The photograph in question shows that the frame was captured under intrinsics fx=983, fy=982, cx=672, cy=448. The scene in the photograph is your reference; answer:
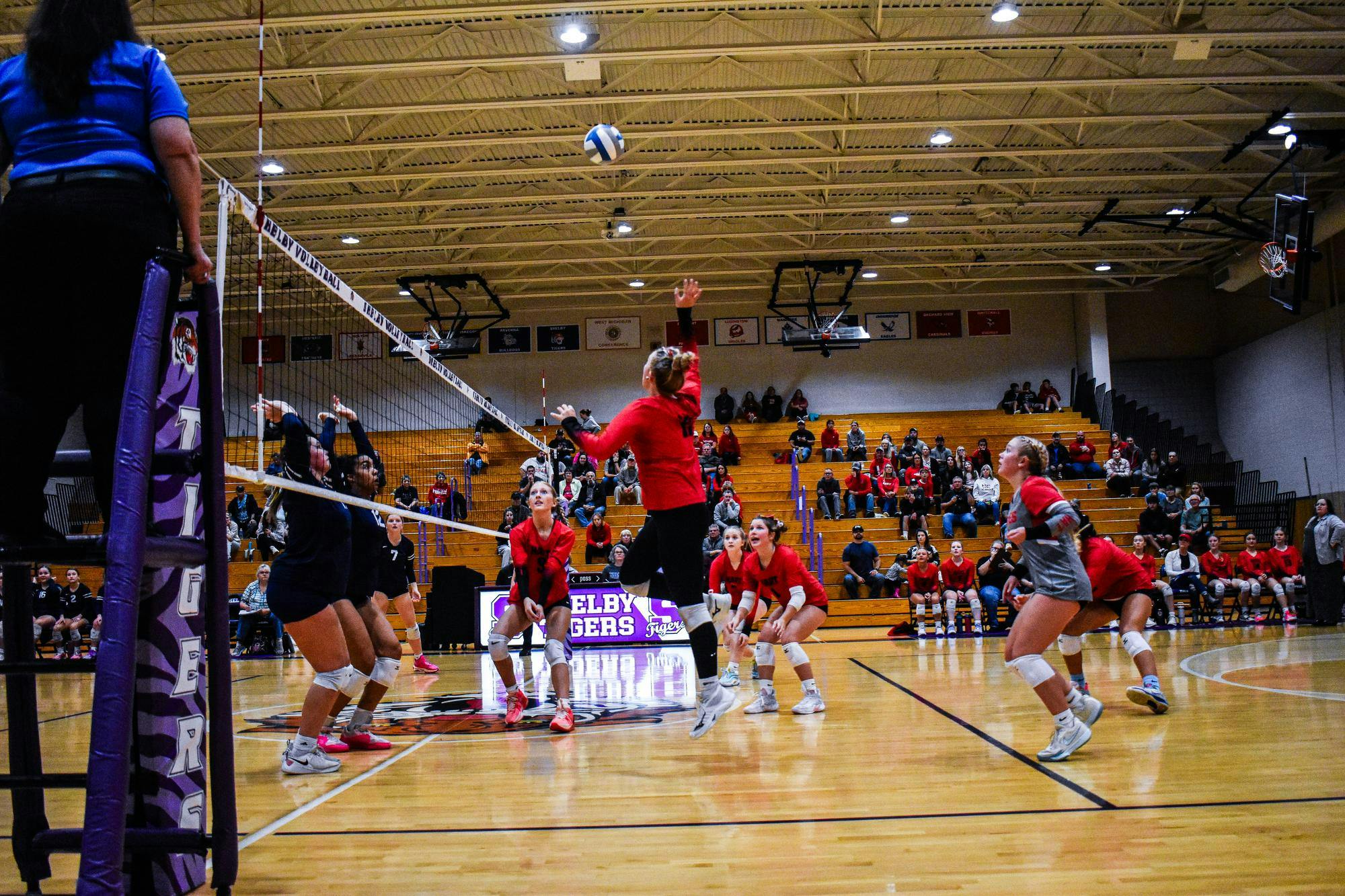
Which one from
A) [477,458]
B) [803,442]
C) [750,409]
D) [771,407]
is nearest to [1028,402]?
[803,442]

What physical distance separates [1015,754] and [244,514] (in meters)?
19.2

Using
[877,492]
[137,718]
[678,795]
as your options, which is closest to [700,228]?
[877,492]

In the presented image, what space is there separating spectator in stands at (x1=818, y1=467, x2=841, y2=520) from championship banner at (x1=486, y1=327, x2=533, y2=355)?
11733mm

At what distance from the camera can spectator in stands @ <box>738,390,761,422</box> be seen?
2925 cm

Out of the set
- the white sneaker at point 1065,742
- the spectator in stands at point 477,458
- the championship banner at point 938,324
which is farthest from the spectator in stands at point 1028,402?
the white sneaker at point 1065,742

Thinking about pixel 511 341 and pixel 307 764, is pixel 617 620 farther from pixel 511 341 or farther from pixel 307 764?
pixel 511 341

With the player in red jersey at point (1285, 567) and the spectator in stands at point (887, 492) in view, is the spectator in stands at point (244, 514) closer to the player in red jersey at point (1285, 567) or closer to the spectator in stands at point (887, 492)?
the spectator in stands at point (887, 492)

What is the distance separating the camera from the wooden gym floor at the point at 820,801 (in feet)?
11.0

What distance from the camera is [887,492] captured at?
75.4 feet

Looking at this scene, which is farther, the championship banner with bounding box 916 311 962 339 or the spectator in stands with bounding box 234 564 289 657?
the championship banner with bounding box 916 311 962 339

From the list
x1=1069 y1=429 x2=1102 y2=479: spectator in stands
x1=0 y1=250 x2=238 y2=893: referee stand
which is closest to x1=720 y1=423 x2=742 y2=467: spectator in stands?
x1=1069 y1=429 x2=1102 y2=479: spectator in stands

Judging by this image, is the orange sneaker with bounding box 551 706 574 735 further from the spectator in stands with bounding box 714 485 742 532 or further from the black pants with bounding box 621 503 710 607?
the spectator in stands with bounding box 714 485 742 532

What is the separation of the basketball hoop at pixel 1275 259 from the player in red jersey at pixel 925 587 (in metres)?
8.15

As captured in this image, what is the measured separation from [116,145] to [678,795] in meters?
3.68
